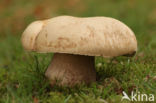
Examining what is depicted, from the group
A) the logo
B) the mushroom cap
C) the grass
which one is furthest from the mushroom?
the logo

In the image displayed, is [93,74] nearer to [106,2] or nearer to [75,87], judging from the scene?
[75,87]

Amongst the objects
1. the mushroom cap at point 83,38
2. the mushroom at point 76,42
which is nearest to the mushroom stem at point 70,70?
the mushroom at point 76,42

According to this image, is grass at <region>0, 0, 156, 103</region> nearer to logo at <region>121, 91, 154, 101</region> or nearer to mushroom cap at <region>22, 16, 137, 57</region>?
logo at <region>121, 91, 154, 101</region>

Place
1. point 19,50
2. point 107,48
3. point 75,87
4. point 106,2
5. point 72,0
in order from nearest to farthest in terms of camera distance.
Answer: point 107,48
point 75,87
point 19,50
point 106,2
point 72,0

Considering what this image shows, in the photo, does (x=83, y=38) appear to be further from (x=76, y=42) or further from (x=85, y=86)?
(x=85, y=86)

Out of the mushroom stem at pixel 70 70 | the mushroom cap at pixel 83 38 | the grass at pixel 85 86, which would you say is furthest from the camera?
the mushroom stem at pixel 70 70

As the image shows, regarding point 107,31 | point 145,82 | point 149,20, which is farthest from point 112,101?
point 149,20

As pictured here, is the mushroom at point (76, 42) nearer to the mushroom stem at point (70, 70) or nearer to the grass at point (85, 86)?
the mushroom stem at point (70, 70)
